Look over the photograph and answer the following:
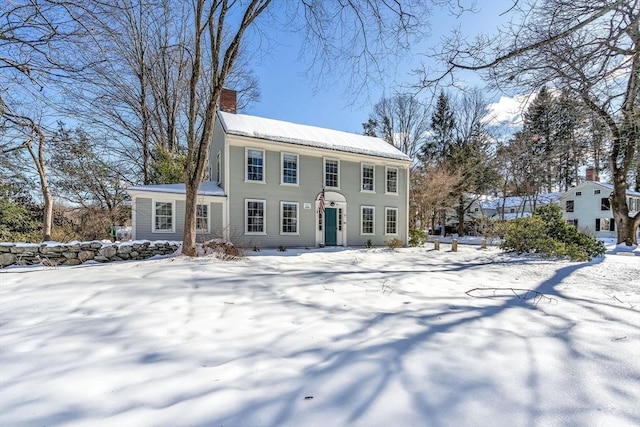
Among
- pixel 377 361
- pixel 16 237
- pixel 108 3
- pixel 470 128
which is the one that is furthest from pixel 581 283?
pixel 470 128

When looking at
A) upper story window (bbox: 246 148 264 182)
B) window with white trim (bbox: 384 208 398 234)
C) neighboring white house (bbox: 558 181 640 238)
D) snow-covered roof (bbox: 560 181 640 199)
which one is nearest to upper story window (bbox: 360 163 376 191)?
window with white trim (bbox: 384 208 398 234)

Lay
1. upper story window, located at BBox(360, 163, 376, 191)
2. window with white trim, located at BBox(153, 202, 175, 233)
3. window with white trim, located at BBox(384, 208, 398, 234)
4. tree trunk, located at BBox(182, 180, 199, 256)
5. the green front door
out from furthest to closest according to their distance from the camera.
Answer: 1. window with white trim, located at BBox(384, 208, 398, 234)
2. upper story window, located at BBox(360, 163, 376, 191)
3. the green front door
4. window with white trim, located at BBox(153, 202, 175, 233)
5. tree trunk, located at BBox(182, 180, 199, 256)

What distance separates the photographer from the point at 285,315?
3.62m

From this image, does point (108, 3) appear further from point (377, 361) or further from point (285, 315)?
point (377, 361)

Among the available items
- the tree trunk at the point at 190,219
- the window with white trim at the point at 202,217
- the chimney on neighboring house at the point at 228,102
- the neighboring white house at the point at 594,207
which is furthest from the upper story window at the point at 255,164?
the neighboring white house at the point at 594,207

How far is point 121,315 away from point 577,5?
827 centimetres

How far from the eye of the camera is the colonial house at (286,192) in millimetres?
12172

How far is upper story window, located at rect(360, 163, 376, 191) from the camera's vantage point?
15.7m

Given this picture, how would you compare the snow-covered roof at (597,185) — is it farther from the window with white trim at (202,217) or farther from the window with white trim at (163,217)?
the window with white trim at (163,217)

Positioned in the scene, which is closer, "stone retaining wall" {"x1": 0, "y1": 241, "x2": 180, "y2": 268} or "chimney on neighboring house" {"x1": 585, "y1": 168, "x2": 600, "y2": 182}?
"stone retaining wall" {"x1": 0, "y1": 241, "x2": 180, "y2": 268}

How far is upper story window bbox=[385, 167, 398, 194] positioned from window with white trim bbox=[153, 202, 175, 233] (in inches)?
408

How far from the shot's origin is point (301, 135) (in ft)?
48.6

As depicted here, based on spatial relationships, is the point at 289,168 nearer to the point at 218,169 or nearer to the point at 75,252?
the point at 218,169

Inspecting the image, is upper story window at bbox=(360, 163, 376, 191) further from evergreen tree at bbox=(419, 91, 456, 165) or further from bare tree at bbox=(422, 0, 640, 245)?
evergreen tree at bbox=(419, 91, 456, 165)
